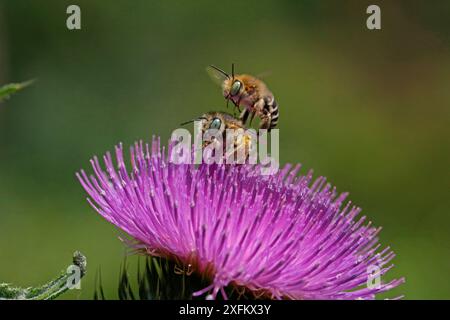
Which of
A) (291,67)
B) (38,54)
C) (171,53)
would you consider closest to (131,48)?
(171,53)

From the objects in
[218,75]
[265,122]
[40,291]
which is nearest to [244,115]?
[265,122]

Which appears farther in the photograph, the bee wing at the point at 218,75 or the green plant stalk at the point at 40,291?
the bee wing at the point at 218,75

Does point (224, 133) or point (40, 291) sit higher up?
point (224, 133)

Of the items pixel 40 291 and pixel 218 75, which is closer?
pixel 40 291

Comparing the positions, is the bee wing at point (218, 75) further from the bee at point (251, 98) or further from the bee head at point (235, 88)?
the bee head at point (235, 88)

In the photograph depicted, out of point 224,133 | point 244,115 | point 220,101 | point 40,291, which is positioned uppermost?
point 220,101

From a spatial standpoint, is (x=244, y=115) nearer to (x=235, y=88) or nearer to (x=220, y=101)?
(x=235, y=88)

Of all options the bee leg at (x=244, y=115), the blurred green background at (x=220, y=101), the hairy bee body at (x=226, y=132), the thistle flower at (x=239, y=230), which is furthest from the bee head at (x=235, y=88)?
the blurred green background at (x=220, y=101)
